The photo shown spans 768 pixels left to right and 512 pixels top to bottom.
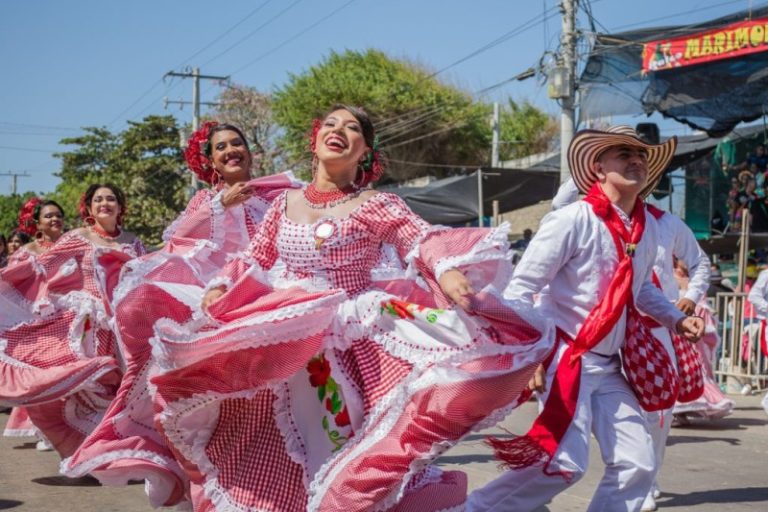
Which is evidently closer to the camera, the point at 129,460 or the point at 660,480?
the point at 129,460

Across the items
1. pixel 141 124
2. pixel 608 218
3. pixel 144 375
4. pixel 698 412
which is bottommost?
pixel 698 412

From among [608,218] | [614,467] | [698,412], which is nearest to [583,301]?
[608,218]

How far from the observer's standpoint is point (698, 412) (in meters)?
10.5

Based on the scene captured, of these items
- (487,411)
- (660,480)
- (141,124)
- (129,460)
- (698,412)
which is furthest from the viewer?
(141,124)

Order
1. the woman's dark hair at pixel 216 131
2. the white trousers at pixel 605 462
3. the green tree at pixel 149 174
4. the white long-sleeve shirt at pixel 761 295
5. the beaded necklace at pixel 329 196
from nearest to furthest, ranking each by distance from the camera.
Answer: the white trousers at pixel 605 462 < the beaded necklace at pixel 329 196 < the woman's dark hair at pixel 216 131 < the white long-sleeve shirt at pixel 761 295 < the green tree at pixel 149 174

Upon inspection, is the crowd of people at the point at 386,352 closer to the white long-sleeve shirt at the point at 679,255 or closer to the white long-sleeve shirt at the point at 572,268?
the white long-sleeve shirt at the point at 572,268

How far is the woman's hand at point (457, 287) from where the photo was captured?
153 inches

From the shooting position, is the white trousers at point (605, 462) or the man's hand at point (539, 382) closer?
the white trousers at point (605, 462)

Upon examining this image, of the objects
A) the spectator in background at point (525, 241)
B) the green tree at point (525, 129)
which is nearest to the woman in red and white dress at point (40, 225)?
the spectator in background at point (525, 241)

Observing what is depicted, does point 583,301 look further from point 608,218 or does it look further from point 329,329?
point 329,329

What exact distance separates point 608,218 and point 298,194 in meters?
1.34

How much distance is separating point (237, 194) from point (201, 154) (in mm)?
608

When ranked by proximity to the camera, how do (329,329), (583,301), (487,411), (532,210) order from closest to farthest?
(487,411), (329,329), (583,301), (532,210)

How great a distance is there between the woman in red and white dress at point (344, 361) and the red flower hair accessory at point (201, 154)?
223 cm
